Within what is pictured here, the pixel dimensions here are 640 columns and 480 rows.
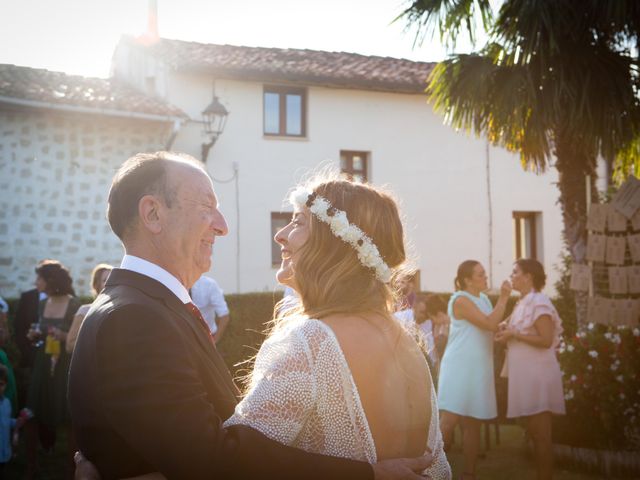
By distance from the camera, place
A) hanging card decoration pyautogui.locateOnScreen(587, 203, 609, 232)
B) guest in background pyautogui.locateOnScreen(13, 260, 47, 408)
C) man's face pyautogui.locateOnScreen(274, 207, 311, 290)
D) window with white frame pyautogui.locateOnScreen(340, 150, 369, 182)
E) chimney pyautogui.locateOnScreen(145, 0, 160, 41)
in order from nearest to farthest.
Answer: man's face pyautogui.locateOnScreen(274, 207, 311, 290), guest in background pyautogui.locateOnScreen(13, 260, 47, 408), hanging card decoration pyautogui.locateOnScreen(587, 203, 609, 232), window with white frame pyautogui.locateOnScreen(340, 150, 369, 182), chimney pyautogui.locateOnScreen(145, 0, 160, 41)

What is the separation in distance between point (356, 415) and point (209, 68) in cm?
1636

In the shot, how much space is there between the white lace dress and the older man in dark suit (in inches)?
2.5

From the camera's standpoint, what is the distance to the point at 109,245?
1595 centimetres

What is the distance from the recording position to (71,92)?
15383 millimetres

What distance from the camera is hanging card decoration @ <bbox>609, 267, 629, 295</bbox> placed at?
7.75m

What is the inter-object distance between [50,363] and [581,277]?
234 inches

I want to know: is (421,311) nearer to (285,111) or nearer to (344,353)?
(344,353)

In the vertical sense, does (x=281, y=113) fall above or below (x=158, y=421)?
above

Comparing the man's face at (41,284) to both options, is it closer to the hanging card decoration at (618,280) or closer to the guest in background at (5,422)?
the guest in background at (5,422)

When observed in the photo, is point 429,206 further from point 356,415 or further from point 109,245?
point 356,415

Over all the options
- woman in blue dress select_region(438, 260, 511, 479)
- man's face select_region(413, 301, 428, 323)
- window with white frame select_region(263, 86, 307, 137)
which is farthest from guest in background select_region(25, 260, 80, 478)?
window with white frame select_region(263, 86, 307, 137)

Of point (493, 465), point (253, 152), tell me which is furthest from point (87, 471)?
point (253, 152)

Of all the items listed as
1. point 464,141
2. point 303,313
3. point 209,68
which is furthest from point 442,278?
point 303,313

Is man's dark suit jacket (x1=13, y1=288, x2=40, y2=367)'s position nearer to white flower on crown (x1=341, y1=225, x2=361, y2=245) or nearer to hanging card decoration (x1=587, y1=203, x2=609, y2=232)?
white flower on crown (x1=341, y1=225, x2=361, y2=245)
